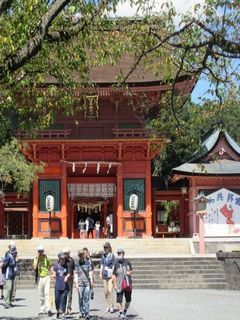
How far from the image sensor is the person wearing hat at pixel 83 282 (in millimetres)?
13492

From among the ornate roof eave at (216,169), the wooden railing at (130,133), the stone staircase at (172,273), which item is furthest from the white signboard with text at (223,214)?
the stone staircase at (172,273)

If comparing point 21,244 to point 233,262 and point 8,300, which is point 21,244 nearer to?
point 233,262

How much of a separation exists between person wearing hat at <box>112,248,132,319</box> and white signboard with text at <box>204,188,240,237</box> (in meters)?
17.9

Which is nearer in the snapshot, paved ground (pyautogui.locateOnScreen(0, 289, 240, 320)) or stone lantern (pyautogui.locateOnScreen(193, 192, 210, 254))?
paved ground (pyautogui.locateOnScreen(0, 289, 240, 320))

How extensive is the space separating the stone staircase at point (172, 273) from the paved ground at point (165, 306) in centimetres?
127

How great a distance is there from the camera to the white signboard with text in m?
31.8

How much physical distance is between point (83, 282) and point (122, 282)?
2.73 feet

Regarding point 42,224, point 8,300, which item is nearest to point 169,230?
point 42,224

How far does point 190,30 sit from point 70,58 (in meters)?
3.09

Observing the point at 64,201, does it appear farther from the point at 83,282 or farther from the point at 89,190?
the point at 83,282

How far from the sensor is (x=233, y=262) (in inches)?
876

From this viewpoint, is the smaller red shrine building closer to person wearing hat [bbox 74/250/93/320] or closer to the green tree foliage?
the green tree foliage

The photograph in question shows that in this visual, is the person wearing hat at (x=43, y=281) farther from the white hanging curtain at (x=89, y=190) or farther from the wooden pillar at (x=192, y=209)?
the white hanging curtain at (x=89, y=190)

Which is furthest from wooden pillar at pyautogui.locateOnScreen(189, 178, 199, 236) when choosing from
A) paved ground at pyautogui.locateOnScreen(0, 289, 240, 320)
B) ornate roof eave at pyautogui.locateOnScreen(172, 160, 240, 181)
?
paved ground at pyautogui.locateOnScreen(0, 289, 240, 320)
